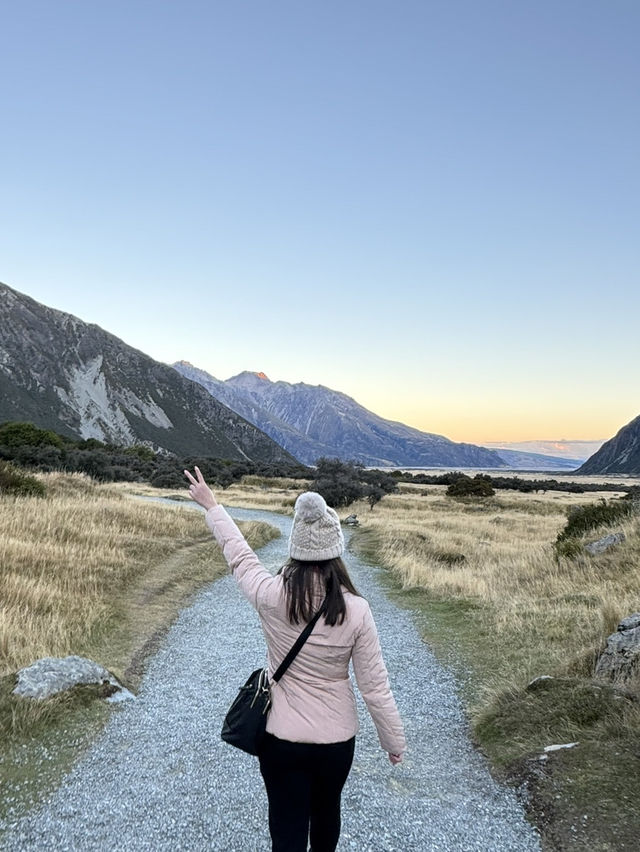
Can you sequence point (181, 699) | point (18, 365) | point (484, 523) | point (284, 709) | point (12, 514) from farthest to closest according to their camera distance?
point (18, 365), point (484, 523), point (12, 514), point (181, 699), point (284, 709)

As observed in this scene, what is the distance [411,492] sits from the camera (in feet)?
206

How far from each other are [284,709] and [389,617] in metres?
9.62

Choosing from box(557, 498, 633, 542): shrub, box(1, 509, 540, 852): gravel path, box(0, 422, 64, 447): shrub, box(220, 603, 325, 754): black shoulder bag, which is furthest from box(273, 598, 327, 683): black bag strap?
box(0, 422, 64, 447): shrub

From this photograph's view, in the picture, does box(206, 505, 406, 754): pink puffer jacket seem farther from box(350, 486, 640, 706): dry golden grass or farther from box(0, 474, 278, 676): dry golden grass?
box(0, 474, 278, 676): dry golden grass

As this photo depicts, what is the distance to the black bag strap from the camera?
301 centimetres

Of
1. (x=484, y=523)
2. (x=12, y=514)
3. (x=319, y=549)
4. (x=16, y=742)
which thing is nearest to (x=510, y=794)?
(x=319, y=549)

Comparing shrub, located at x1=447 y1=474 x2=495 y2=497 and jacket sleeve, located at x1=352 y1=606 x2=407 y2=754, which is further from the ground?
jacket sleeve, located at x1=352 y1=606 x2=407 y2=754

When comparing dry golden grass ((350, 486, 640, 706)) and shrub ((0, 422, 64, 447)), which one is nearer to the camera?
dry golden grass ((350, 486, 640, 706))

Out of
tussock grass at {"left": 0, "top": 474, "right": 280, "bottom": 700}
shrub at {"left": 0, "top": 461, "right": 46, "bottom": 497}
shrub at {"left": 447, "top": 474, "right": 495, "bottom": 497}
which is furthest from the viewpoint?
shrub at {"left": 447, "top": 474, "right": 495, "bottom": 497}

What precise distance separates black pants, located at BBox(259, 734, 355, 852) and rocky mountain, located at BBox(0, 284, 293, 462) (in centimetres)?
15082

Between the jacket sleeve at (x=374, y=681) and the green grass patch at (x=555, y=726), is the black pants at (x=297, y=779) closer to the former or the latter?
the jacket sleeve at (x=374, y=681)

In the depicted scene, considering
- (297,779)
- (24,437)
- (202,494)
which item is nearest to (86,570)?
(202,494)

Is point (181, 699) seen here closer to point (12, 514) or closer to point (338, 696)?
point (338, 696)

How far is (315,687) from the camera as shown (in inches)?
120
